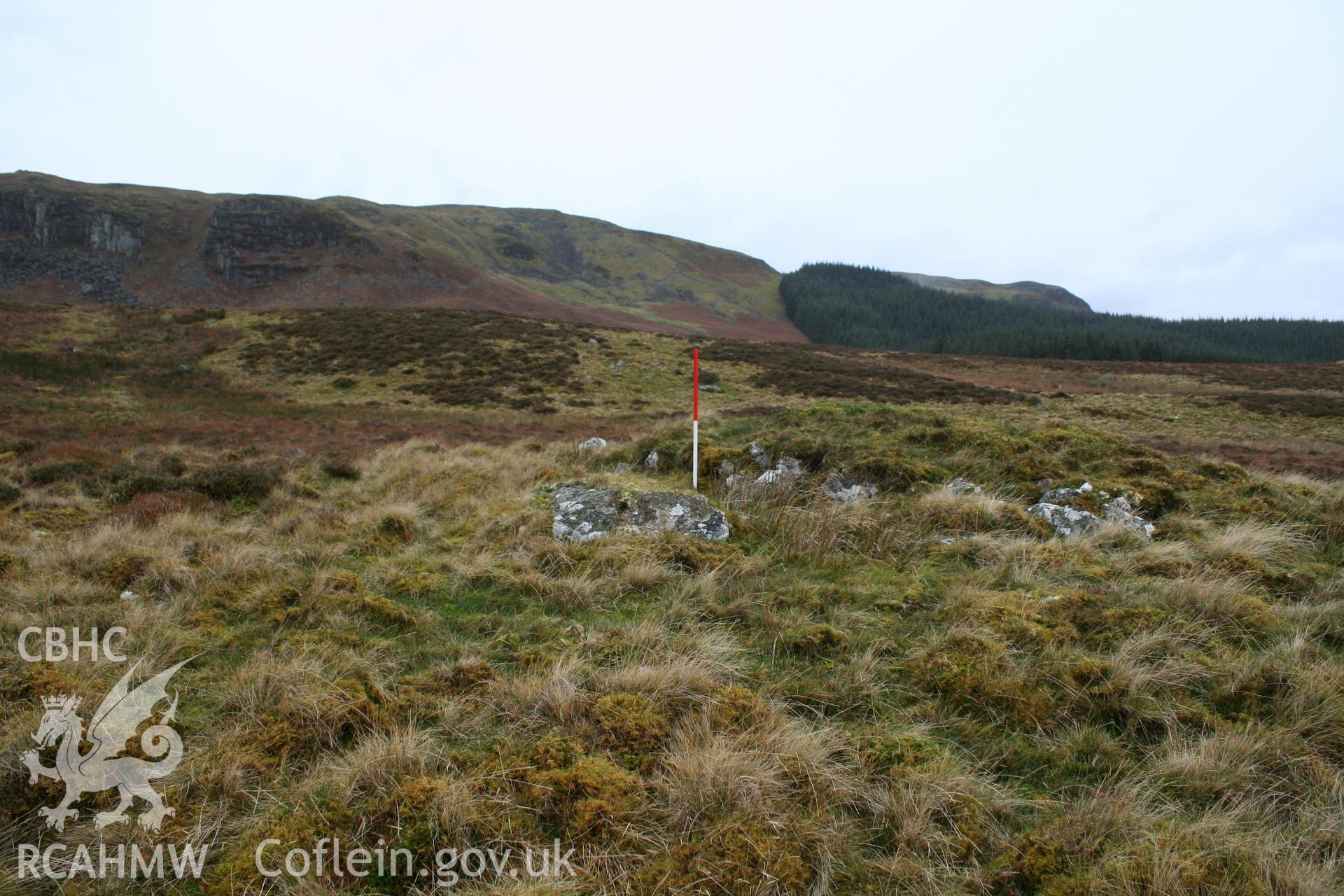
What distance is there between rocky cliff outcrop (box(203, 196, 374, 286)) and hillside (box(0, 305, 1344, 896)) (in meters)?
64.8

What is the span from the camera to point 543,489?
24.5 feet

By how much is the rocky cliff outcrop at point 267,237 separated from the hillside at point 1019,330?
62.4 meters

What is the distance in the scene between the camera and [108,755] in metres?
2.90

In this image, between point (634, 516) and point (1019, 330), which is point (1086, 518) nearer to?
point (634, 516)

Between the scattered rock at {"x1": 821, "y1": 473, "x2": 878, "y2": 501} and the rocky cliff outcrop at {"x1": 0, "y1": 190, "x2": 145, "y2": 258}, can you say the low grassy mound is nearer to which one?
the scattered rock at {"x1": 821, "y1": 473, "x2": 878, "y2": 501}

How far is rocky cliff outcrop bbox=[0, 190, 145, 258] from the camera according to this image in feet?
201

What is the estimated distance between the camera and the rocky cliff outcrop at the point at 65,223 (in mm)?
61250

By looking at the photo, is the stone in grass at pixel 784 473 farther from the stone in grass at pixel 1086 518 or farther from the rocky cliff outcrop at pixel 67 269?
the rocky cliff outcrop at pixel 67 269

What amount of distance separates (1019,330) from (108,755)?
10191 centimetres

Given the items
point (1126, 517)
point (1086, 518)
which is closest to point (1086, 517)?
point (1086, 518)

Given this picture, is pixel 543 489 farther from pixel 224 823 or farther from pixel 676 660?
pixel 224 823

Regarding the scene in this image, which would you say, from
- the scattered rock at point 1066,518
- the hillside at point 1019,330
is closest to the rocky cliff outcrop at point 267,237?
the hillside at point 1019,330

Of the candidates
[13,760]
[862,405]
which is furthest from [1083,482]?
[13,760]

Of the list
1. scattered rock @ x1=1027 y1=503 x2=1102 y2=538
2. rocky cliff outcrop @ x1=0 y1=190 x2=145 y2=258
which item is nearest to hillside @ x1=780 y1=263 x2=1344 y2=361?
rocky cliff outcrop @ x1=0 y1=190 x2=145 y2=258
